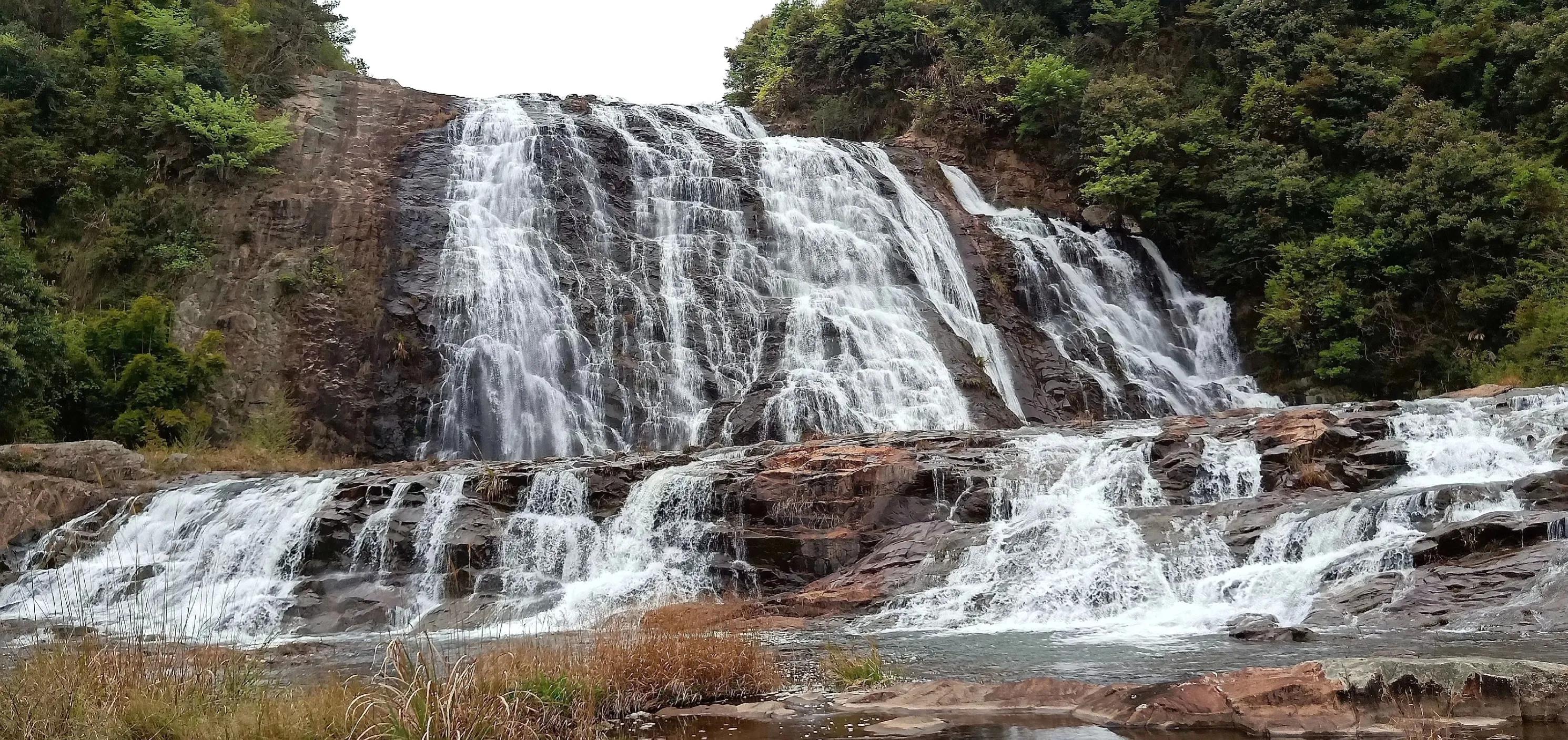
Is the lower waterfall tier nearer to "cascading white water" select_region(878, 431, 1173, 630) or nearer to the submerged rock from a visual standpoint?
"cascading white water" select_region(878, 431, 1173, 630)

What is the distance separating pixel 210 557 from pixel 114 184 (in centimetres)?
1472

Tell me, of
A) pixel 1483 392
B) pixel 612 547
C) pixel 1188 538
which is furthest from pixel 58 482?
pixel 1483 392

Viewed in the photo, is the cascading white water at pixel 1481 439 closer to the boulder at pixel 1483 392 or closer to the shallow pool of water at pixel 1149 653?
the boulder at pixel 1483 392

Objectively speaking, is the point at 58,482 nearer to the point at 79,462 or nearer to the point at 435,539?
the point at 79,462

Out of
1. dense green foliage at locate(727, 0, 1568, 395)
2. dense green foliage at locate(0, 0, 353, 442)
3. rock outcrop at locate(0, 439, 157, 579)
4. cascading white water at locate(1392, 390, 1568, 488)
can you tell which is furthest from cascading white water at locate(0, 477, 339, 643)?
dense green foliage at locate(727, 0, 1568, 395)

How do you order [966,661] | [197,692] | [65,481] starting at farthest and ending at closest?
1. [65,481]
2. [966,661]
3. [197,692]

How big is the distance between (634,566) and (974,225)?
57.2ft

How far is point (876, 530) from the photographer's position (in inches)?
562

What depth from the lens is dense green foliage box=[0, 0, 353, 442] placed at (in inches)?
776

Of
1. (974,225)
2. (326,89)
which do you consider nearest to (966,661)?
(974,225)

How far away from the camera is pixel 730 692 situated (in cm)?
721

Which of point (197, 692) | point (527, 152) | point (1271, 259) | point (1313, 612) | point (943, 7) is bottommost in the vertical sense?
point (1313, 612)

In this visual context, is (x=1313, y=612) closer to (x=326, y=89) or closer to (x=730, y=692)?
(x=730, y=692)

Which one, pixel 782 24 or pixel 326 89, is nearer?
pixel 326 89
